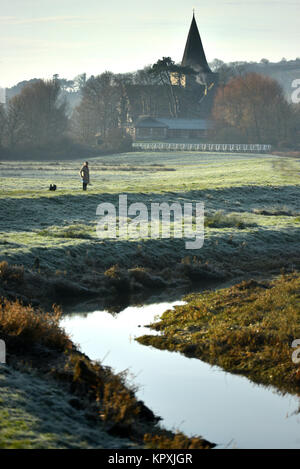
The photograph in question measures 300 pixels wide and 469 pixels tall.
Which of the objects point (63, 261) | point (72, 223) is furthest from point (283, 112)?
point (63, 261)

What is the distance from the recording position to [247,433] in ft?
39.2

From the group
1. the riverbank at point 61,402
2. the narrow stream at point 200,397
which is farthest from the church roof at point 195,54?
the riverbank at point 61,402

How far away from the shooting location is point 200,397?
13.7 meters

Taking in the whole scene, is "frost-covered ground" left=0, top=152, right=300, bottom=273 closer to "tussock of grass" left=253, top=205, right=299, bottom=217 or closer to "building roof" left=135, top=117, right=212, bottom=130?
"tussock of grass" left=253, top=205, right=299, bottom=217

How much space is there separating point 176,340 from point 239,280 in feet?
29.0

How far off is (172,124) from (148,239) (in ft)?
377

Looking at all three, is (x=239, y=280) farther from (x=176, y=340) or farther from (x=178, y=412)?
(x=178, y=412)

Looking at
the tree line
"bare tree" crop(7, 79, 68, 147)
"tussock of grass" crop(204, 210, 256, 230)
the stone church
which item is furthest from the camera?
the stone church

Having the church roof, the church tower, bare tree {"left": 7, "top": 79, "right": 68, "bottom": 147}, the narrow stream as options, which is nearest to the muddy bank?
the narrow stream

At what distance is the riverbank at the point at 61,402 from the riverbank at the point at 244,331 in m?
3.04

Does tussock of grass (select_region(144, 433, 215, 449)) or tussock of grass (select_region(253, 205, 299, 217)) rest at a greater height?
tussock of grass (select_region(253, 205, 299, 217))

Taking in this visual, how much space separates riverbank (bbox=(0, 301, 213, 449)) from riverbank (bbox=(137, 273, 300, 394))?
3036 millimetres

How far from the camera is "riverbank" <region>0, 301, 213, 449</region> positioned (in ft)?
34.8

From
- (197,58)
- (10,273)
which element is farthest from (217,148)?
(10,273)
